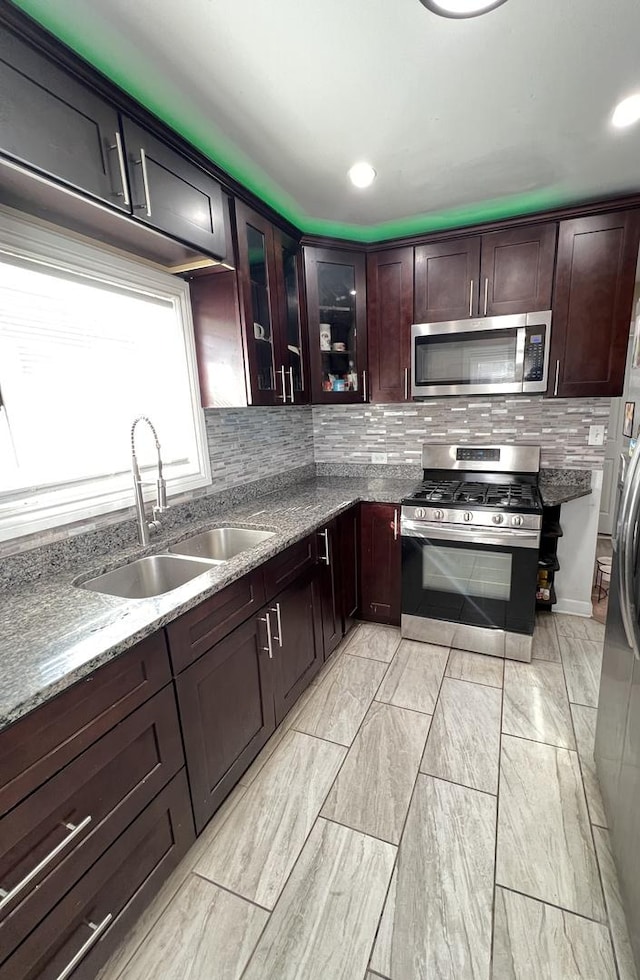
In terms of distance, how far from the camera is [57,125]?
1.10m

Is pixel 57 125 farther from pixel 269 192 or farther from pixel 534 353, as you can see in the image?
pixel 534 353

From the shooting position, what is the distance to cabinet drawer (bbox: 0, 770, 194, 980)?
884 mm

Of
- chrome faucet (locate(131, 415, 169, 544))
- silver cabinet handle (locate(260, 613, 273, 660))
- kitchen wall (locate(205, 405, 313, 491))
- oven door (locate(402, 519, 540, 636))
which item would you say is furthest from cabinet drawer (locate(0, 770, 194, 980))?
oven door (locate(402, 519, 540, 636))

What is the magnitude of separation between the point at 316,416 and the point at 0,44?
2.34 meters

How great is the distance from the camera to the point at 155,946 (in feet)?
3.72

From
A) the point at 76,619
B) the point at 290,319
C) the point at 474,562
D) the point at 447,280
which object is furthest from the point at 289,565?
the point at 447,280

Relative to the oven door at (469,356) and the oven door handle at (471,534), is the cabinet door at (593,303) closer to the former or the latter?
the oven door at (469,356)

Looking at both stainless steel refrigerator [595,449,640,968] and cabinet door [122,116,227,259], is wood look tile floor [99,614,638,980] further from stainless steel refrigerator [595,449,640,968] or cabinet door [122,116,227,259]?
cabinet door [122,116,227,259]

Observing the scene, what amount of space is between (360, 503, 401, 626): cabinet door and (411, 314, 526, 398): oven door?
78 centimetres

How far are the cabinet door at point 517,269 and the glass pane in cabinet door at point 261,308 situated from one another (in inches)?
48.3

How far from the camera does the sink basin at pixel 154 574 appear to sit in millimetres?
1609

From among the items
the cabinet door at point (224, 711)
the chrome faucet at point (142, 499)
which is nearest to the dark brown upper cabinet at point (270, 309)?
the chrome faucet at point (142, 499)

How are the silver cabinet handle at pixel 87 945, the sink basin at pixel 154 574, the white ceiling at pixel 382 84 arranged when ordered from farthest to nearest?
1. the sink basin at pixel 154 574
2. the white ceiling at pixel 382 84
3. the silver cabinet handle at pixel 87 945

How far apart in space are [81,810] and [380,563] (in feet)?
Answer: 6.22
